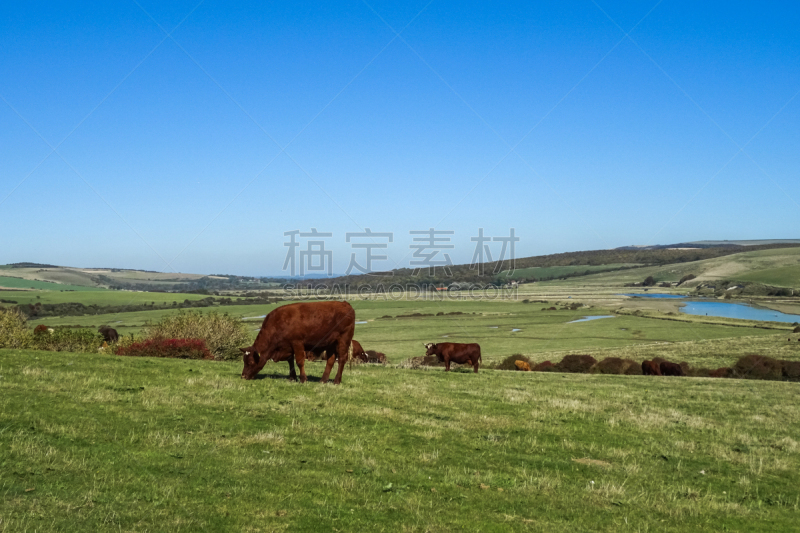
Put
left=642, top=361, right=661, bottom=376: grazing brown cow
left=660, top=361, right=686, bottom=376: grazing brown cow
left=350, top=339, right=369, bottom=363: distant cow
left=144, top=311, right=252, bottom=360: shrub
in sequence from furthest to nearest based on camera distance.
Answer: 1. left=642, top=361, right=661, bottom=376: grazing brown cow
2. left=660, top=361, right=686, bottom=376: grazing brown cow
3. left=350, top=339, right=369, bottom=363: distant cow
4. left=144, top=311, right=252, bottom=360: shrub

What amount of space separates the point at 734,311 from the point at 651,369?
73.6 m

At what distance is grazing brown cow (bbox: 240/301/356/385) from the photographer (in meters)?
17.8

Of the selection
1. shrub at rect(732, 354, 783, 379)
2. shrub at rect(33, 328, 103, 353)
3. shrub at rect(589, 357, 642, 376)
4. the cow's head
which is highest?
the cow's head

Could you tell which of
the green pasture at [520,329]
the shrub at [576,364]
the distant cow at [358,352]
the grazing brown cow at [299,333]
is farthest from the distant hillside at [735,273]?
the grazing brown cow at [299,333]

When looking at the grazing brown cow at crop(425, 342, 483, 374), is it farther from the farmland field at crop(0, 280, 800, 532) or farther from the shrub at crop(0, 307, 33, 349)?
the shrub at crop(0, 307, 33, 349)

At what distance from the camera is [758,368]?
132 ft

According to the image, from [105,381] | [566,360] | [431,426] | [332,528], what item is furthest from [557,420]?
[566,360]

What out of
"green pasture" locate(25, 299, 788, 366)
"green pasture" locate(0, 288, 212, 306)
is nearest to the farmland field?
"green pasture" locate(25, 299, 788, 366)

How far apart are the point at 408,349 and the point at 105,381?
161ft

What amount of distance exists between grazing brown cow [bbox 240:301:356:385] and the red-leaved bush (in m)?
13.5

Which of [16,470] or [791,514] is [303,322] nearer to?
[16,470]

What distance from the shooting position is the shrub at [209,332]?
35281mm

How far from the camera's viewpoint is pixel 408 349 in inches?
2472

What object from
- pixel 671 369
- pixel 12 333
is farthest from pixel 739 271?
pixel 12 333
